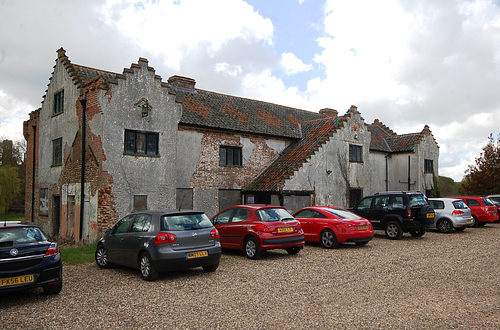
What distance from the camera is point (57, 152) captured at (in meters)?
20.5

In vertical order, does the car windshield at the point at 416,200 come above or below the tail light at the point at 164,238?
above

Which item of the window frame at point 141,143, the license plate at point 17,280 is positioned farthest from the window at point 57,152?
the license plate at point 17,280

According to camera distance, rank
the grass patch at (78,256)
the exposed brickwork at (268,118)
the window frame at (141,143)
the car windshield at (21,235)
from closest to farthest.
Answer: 1. the car windshield at (21,235)
2. the grass patch at (78,256)
3. the window frame at (141,143)
4. the exposed brickwork at (268,118)

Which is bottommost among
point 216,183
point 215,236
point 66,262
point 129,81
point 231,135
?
point 66,262

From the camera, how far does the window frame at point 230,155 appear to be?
21328 millimetres

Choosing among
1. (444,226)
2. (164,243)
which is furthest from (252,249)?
(444,226)

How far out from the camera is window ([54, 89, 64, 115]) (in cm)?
2011

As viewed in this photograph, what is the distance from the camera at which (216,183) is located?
2083cm

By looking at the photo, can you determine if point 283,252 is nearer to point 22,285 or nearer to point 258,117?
point 22,285

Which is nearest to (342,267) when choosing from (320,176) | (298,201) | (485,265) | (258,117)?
(485,265)

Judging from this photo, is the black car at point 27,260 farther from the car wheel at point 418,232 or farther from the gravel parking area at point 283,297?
the car wheel at point 418,232

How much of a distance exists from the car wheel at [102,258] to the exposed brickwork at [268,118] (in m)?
15.0

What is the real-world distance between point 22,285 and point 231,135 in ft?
50.0

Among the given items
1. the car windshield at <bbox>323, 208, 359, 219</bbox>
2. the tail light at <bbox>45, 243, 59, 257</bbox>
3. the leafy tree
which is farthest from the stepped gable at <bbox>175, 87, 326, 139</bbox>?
the leafy tree
